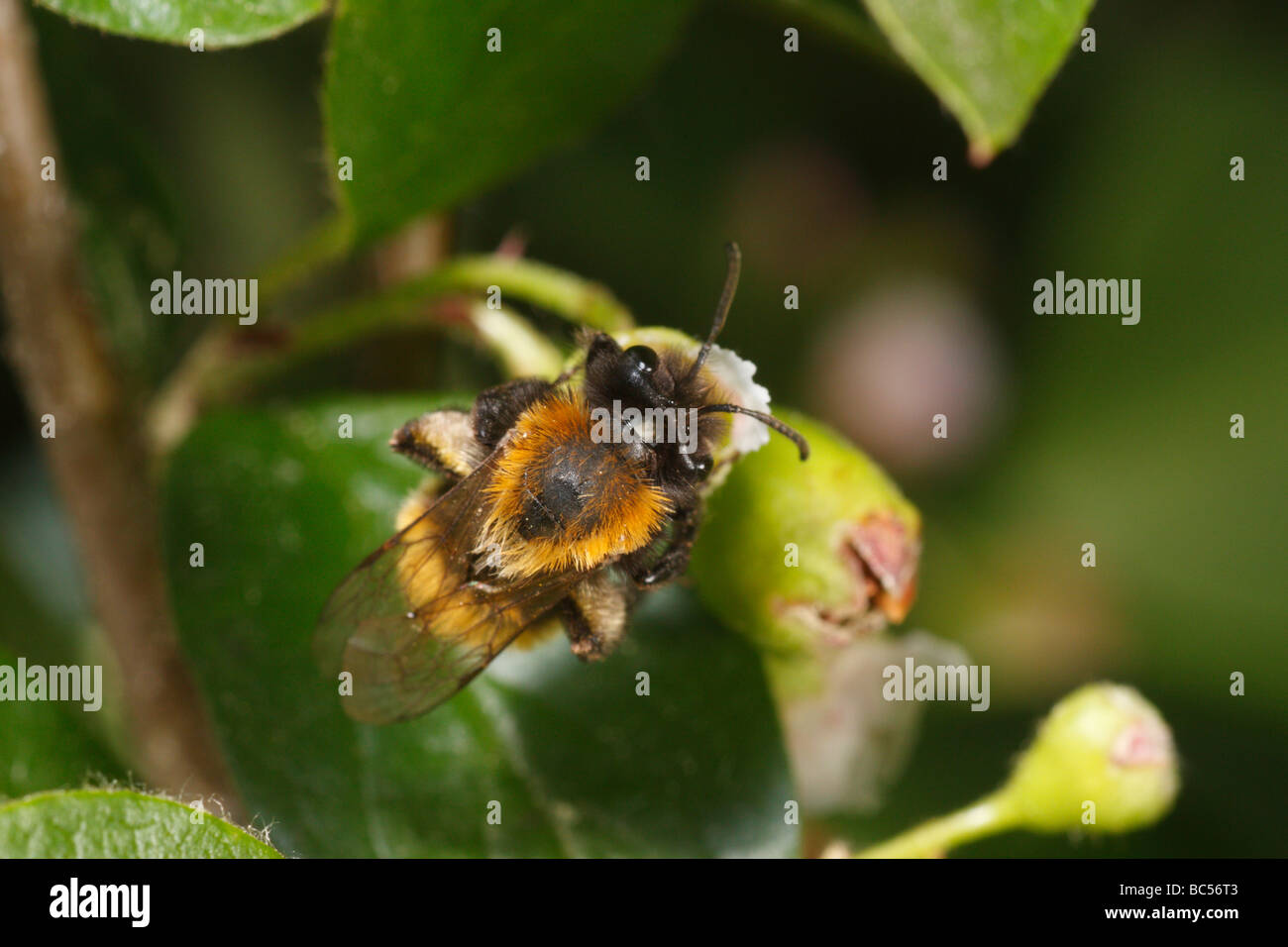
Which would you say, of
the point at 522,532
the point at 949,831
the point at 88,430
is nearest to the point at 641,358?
the point at 522,532

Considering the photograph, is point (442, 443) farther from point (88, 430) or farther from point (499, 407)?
point (88, 430)

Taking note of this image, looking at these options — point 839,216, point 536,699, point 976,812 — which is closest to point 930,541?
point 839,216

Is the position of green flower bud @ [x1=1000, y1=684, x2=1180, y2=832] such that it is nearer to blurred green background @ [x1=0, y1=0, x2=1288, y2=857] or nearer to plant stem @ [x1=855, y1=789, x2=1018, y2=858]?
plant stem @ [x1=855, y1=789, x2=1018, y2=858]

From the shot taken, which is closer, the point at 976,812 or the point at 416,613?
the point at 416,613

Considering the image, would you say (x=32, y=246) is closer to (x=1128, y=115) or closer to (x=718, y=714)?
(x=718, y=714)

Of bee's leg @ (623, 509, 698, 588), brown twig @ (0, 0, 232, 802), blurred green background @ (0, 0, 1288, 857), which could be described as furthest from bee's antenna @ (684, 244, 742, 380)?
blurred green background @ (0, 0, 1288, 857)

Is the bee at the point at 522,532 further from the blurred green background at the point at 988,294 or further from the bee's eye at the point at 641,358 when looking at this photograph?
the blurred green background at the point at 988,294

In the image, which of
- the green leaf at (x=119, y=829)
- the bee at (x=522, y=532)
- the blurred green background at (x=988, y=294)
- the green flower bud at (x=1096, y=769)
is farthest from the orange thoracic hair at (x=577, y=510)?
the blurred green background at (x=988, y=294)
